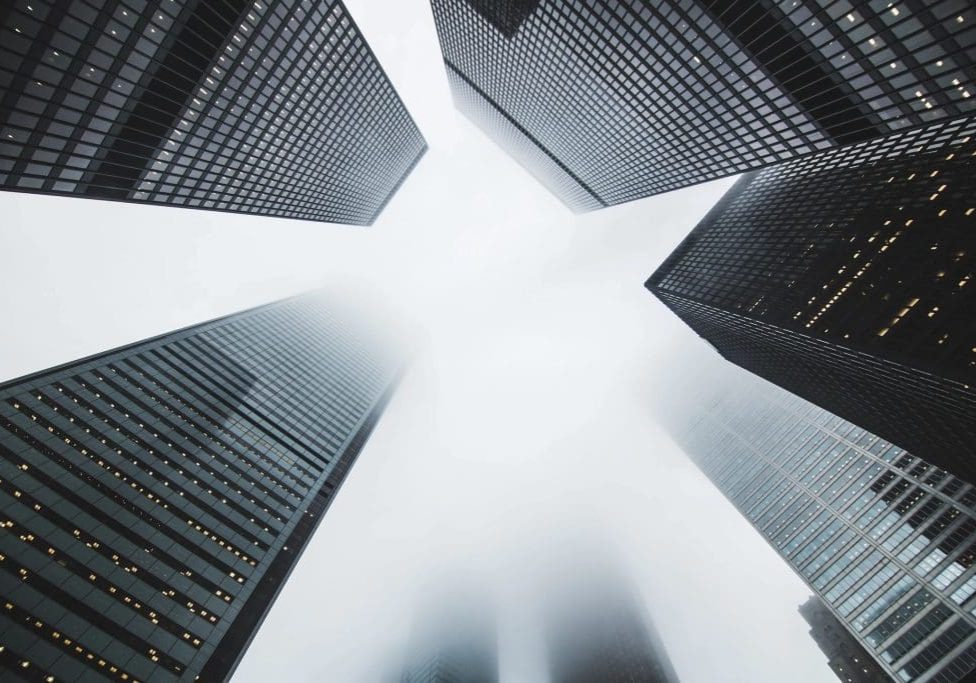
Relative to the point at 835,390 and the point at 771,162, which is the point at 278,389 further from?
the point at 835,390

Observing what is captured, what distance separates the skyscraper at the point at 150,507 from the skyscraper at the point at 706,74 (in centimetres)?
8156

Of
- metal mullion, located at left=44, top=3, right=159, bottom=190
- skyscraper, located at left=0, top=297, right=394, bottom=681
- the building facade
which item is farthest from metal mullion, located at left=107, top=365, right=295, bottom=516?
the building facade

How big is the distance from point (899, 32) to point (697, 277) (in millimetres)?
62919

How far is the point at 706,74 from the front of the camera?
60.0 metres

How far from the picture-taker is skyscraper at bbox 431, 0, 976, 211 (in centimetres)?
3797

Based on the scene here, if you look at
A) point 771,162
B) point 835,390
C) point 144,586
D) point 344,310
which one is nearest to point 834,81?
point 771,162

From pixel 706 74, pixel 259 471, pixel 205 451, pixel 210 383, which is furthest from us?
pixel 210 383

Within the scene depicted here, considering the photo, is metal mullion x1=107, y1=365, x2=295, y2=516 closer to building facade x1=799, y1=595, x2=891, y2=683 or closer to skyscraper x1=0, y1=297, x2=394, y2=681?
skyscraper x1=0, y1=297, x2=394, y2=681

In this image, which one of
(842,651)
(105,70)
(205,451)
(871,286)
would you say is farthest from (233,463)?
(842,651)

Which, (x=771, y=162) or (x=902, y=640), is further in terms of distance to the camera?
(x=902, y=640)

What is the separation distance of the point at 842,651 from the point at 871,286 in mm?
103612

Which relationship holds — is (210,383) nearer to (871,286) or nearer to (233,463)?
(233,463)

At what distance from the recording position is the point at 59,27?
35.1m

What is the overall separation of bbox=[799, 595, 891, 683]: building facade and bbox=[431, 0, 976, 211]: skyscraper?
113 meters
